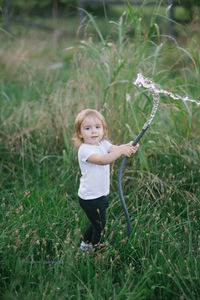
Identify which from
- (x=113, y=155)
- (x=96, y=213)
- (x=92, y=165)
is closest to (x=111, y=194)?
(x=96, y=213)

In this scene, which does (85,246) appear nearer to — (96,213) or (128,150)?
(96,213)

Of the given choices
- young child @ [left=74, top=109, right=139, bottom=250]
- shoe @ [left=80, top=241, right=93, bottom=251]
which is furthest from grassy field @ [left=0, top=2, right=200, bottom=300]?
young child @ [left=74, top=109, right=139, bottom=250]

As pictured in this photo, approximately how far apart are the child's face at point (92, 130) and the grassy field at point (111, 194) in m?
0.32

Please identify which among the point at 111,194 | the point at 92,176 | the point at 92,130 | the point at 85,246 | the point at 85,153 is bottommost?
the point at 85,246

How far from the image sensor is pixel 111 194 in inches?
105

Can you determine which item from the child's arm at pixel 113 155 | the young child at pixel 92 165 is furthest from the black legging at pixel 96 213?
the child's arm at pixel 113 155

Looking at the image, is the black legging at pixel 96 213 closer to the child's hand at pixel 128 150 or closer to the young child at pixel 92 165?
the young child at pixel 92 165

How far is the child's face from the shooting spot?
203 centimetres

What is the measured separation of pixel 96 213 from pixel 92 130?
50cm

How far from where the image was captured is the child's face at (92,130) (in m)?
2.03

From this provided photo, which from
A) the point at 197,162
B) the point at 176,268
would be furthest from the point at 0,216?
the point at 197,162

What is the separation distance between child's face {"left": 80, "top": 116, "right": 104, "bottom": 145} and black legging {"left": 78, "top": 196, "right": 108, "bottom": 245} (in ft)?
1.16

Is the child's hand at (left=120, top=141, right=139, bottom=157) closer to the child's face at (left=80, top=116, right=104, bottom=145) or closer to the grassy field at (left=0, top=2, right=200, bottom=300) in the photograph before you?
the child's face at (left=80, top=116, right=104, bottom=145)

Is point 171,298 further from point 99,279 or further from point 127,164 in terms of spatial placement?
point 127,164
